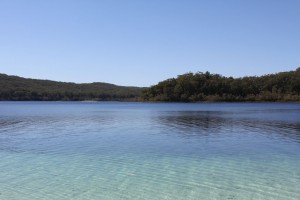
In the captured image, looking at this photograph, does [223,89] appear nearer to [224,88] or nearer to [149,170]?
[224,88]

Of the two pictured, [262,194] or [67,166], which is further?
[67,166]

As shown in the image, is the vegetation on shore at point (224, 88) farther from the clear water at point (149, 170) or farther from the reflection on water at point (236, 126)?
the clear water at point (149, 170)

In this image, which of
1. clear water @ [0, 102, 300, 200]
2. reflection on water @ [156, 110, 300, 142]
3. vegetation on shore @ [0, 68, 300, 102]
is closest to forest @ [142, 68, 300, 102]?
vegetation on shore @ [0, 68, 300, 102]

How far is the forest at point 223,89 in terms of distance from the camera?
15162cm

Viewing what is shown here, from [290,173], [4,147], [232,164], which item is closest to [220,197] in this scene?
[290,173]

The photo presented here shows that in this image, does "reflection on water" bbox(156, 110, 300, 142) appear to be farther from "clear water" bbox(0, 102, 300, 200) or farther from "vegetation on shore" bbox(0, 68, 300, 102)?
"vegetation on shore" bbox(0, 68, 300, 102)

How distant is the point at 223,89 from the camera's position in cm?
15612

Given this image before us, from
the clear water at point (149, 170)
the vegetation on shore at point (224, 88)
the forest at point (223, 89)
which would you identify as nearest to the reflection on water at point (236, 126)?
the clear water at point (149, 170)

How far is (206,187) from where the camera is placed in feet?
33.7

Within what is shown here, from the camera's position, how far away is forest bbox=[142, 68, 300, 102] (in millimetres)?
151625

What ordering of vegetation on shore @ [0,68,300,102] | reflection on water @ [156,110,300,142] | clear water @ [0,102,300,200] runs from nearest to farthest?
clear water @ [0,102,300,200] < reflection on water @ [156,110,300,142] < vegetation on shore @ [0,68,300,102]

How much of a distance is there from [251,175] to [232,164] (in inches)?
80.2

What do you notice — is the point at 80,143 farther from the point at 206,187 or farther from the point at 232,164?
the point at 206,187

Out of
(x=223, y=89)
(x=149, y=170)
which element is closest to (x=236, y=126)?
(x=149, y=170)
